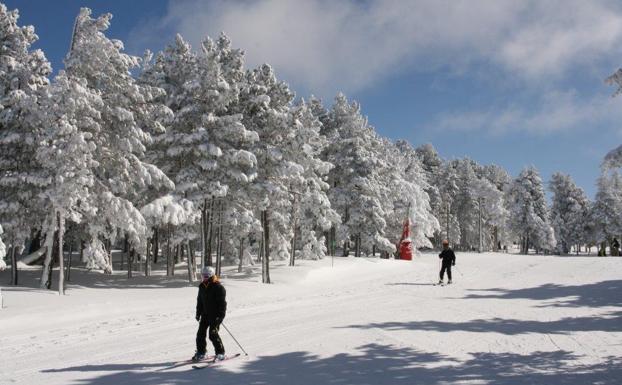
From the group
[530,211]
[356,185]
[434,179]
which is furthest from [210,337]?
[434,179]

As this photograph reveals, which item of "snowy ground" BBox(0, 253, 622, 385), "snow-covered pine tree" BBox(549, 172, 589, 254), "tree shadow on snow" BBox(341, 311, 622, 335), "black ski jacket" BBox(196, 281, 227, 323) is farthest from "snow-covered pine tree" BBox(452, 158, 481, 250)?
"black ski jacket" BBox(196, 281, 227, 323)

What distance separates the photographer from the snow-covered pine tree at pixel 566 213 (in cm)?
6838

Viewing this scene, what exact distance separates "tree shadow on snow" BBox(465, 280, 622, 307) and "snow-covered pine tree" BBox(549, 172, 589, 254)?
168 feet

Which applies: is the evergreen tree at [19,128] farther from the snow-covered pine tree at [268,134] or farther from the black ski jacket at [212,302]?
the black ski jacket at [212,302]

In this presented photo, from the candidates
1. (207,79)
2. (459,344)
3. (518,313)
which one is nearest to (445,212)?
(207,79)

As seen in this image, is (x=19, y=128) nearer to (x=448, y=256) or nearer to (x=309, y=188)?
(x=309, y=188)

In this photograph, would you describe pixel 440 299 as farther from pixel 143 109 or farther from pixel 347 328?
pixel 143 109

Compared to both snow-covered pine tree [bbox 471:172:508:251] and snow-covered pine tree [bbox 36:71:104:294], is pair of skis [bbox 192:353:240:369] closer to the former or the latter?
snow-covered pine tree [bbox 36:71:104:294]

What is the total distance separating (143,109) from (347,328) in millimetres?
17138

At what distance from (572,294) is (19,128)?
25.3 meters

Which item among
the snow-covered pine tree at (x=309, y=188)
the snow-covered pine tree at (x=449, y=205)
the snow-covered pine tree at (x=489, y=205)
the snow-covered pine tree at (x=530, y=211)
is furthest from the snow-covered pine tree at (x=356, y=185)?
the snow-covered pine tree at (x=489, y=205)

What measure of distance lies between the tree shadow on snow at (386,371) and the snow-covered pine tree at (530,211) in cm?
6018

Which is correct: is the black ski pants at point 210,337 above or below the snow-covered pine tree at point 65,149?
below

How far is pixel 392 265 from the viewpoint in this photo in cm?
3478
